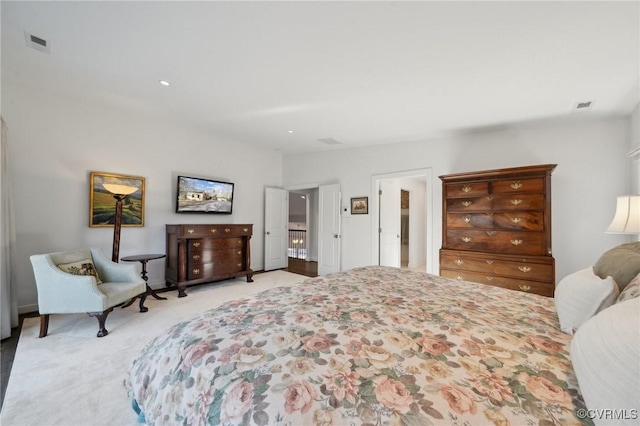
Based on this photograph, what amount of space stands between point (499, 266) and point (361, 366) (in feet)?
10.9

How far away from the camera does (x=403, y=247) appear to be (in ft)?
22.9

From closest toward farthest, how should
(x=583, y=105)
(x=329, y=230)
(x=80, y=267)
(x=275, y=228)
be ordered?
(x=80, y=267) → (x=583, y=105) → (x=329, y=230) → (x=275, y=228)

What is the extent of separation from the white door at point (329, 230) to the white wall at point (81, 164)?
7.36 ft

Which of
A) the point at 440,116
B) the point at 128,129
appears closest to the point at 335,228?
the point at 440,116

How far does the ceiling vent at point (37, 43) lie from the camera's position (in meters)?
2.19

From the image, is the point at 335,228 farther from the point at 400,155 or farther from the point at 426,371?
the point at 426,371

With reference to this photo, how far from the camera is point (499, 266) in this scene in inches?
130

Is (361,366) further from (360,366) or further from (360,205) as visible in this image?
(360,205)

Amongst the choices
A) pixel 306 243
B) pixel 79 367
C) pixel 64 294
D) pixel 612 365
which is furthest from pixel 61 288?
pixel 306 243

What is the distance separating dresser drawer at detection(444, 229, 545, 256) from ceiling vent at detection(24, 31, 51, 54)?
4.91 metres

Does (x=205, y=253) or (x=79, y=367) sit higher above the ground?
(x=205, y=253)

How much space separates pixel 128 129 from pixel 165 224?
5.19 ft

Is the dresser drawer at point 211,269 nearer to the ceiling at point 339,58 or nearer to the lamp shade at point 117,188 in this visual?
the lamp shade at point 117,188

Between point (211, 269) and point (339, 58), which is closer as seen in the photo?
point (339, 58)
